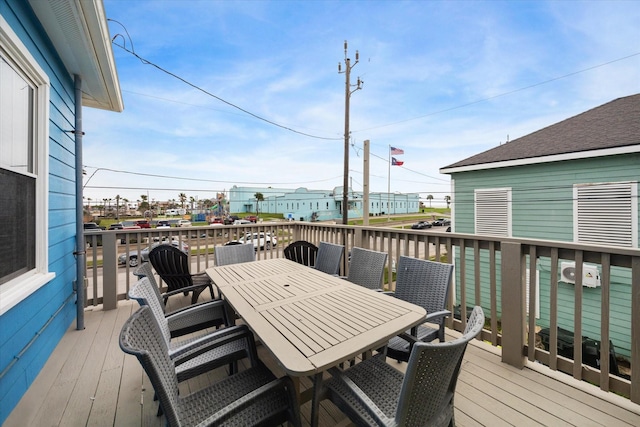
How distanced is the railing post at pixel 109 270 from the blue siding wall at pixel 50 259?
1.01 feet

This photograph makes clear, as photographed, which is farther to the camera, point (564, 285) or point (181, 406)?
point (564, 285)

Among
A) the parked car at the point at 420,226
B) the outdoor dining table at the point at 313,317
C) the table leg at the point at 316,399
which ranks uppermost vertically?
the outdoor dining table at the point at 313,317

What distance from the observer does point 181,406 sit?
120cm

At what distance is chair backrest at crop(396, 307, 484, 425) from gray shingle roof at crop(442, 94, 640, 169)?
20.2ft

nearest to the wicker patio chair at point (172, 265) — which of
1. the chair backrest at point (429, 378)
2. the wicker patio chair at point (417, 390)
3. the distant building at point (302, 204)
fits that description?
the wicker patio chair at point (417, 390)

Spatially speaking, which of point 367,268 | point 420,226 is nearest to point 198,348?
point 367,268

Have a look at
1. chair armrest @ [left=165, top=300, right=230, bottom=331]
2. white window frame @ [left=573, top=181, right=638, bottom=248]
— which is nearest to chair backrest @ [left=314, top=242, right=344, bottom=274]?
chair armrest @ [left=165, top=300, right=230, bottom=331]

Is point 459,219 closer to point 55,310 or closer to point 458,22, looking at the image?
point 458,22

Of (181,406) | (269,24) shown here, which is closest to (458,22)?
(269,24)

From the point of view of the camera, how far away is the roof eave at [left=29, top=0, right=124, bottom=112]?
186 cm

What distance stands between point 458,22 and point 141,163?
46.6 feet

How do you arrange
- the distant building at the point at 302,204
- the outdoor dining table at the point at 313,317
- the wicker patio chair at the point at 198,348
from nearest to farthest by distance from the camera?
the outdoor dining table at the point at 313,317
the wicker patio chair at the point at 198,348
the distant building at the point at 302,204

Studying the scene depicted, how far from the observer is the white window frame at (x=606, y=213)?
4.58 metres

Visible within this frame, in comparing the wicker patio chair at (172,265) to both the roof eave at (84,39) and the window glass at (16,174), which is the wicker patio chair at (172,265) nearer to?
the window glass at (16,174)
